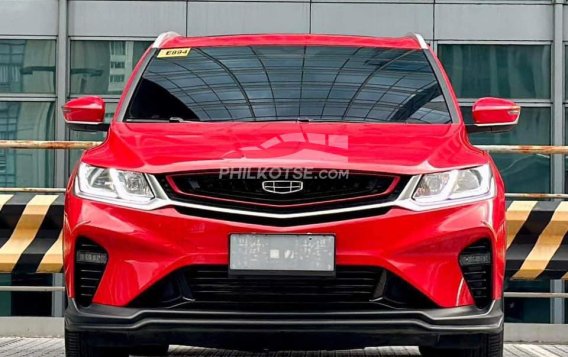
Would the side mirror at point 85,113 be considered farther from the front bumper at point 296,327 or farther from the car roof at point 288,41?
the front bumper at point 296,327

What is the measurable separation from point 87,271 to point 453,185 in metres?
1.57

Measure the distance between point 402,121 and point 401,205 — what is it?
943mm

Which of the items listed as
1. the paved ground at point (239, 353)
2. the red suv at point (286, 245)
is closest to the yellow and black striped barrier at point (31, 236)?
the paved ground at point (239, 353)

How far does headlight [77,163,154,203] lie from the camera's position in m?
4.50

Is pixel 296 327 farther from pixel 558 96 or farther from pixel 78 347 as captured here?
pixel 558 96

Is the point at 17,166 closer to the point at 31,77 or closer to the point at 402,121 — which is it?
the point at 31,77

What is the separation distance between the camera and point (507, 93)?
1628 centimetres

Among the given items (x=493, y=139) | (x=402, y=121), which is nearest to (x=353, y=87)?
(x=402, y=121)

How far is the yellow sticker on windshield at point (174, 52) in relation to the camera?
601 cm

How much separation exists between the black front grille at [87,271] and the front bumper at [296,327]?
0.34 feet

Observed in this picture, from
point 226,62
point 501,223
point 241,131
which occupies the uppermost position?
point 226,62

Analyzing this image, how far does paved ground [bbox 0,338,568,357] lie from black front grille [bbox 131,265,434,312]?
8.76 ft

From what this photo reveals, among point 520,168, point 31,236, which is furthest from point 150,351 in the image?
point 520,168

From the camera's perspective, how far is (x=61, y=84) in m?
16.2
